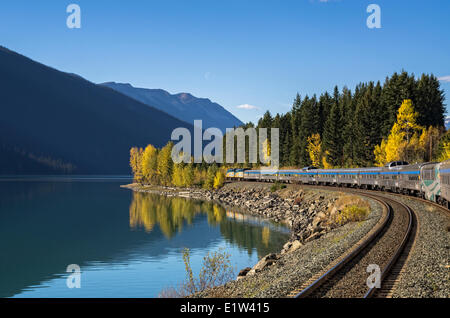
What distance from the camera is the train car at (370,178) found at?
50.6 metres

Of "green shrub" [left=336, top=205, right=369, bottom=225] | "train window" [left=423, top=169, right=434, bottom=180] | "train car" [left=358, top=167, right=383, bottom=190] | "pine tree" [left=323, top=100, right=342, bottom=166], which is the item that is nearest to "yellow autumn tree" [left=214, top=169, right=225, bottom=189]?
"pine tree" [left=323, top=100, right=342, bottom=166]

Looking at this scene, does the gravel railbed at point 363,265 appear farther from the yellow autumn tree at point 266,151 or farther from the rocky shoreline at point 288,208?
the yellow autumn tree at point 266,151

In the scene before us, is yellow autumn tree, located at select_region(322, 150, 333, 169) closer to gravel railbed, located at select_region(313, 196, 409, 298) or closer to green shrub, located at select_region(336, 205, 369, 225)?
green shrub, located at select_region(336, 205, 369, 225)

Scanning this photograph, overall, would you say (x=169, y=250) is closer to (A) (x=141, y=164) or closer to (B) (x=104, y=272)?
(B) (x=104, y=272)

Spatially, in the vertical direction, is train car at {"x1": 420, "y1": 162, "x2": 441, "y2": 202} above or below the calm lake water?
above

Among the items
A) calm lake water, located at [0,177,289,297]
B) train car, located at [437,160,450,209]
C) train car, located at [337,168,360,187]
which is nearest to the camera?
calm lake water, located at [0,177,289,297]

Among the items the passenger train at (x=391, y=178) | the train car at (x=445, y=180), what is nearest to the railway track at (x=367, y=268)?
the train car at (x=445, y=180)

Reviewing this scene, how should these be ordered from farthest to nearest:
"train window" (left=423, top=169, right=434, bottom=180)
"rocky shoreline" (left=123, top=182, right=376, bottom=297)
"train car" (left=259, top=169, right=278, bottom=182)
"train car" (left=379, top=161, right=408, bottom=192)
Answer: "train car" (left=259, top=169, right=278, bottom=182)
"train car" (left=379, top=161, right=408, bottom=192)
"train window" (left=423, top=169, right=434, bottom=180)
"rocky shoreline" (left=123, top=182, right=376, bottom=297)

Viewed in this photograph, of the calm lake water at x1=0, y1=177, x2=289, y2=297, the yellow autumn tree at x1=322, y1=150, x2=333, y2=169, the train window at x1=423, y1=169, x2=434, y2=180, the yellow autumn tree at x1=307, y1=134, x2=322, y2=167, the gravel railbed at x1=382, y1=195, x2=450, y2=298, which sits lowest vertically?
the calm lake water at x1=0, y1=177, x2=289, y2=297

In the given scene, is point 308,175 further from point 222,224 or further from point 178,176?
point 178,176

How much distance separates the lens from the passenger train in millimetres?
29908

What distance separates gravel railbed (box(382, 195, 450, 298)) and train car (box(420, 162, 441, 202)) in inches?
301

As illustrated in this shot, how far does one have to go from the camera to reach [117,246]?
38594mm

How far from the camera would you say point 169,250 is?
117ft
